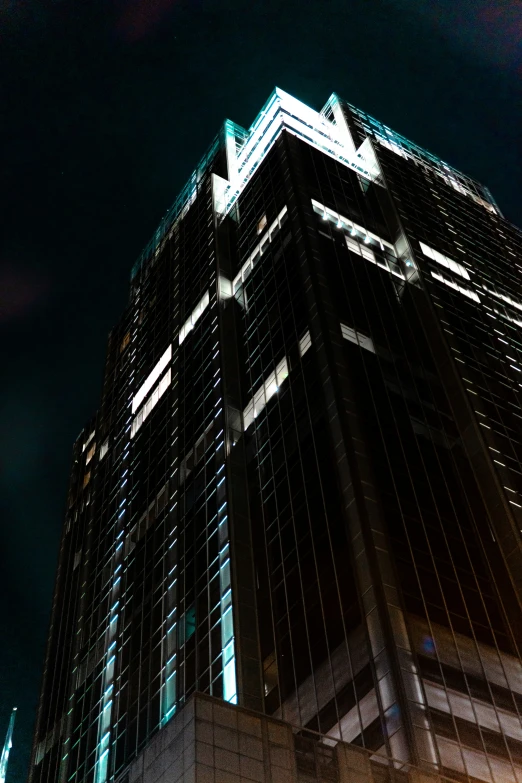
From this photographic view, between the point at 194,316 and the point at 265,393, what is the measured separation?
72.8 feet

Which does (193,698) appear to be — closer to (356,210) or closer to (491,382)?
(491,382)

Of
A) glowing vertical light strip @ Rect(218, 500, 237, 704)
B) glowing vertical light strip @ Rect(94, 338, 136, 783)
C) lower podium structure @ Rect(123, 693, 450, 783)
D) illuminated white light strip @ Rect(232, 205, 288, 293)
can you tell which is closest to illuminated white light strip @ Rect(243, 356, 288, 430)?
glowing vertical light strip @ Rect(218, 500, 237, 704)

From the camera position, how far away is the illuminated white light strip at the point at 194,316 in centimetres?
8725

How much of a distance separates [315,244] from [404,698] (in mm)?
40447

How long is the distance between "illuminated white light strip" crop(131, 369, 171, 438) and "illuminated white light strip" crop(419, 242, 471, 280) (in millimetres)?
25711

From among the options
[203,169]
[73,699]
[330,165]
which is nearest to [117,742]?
[73,699]

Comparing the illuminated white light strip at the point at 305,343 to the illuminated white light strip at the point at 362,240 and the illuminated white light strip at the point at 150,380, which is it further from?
the illuminated white light strip at the point at 150,380

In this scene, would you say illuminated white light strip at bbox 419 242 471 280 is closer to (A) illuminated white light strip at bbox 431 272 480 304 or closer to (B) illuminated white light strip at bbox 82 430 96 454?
(A) illuminated white light strip at bbox 431 272 480 304

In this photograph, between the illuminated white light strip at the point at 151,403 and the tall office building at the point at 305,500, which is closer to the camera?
the tall office building at the point at 305,500

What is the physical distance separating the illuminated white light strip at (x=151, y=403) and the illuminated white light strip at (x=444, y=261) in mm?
25711

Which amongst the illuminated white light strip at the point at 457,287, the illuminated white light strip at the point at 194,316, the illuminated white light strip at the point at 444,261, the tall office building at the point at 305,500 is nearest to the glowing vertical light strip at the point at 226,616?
the tall office building at the point at 305,500

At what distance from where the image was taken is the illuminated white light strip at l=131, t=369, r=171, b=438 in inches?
3487

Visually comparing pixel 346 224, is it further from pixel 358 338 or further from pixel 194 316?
pixel 358 338

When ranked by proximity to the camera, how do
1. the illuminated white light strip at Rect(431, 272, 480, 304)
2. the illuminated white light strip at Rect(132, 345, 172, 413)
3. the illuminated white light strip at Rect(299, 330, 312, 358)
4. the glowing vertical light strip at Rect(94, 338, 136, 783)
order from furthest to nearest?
the illuminated white light strip at Rect(132, 345, 172, 413) → the illuminated white light strip at Rect(431, 272, 480, 304) → the illuminated white light strip at Rect(299, 330, 312, 358) → the glowing vertical light strip at Rect(94, 338, 136, 783)
